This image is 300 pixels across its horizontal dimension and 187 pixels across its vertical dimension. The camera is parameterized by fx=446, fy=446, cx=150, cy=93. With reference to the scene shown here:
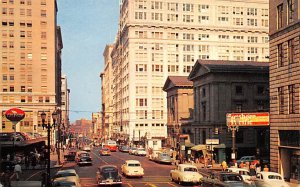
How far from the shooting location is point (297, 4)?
39.4m

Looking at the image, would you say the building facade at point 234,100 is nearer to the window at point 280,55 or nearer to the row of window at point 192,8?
the window at point 280,55

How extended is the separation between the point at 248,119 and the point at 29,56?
3209 inches

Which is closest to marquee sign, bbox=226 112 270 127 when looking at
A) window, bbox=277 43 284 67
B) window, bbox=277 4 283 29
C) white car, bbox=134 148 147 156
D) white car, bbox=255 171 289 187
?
window, bbox=277 43 284 67

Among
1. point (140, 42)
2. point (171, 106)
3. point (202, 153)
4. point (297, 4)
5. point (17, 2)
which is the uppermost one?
point (17, 2)

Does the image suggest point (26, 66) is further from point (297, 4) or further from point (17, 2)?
point (297, 4)

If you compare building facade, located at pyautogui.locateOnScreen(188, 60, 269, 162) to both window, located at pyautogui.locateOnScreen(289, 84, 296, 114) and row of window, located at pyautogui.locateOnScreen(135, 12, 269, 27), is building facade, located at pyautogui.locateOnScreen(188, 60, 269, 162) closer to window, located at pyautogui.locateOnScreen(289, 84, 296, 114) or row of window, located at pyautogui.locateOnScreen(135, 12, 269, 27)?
window, located at pyautogui.locateOnScreen(289, 84, 296, 114)

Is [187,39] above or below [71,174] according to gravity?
above

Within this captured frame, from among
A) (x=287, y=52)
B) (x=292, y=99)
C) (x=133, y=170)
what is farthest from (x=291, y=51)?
(x=133, y=170)

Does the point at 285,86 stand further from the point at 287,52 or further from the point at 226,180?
the point at 226,180

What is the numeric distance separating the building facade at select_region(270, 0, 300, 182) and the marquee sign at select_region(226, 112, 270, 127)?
1062cm

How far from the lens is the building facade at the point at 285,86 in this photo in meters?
39.7

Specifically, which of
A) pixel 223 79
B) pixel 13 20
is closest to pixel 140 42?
pixel 13 20

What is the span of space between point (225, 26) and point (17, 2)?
62.0 m

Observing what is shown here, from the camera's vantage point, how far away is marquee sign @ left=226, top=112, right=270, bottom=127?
54.6 metres
